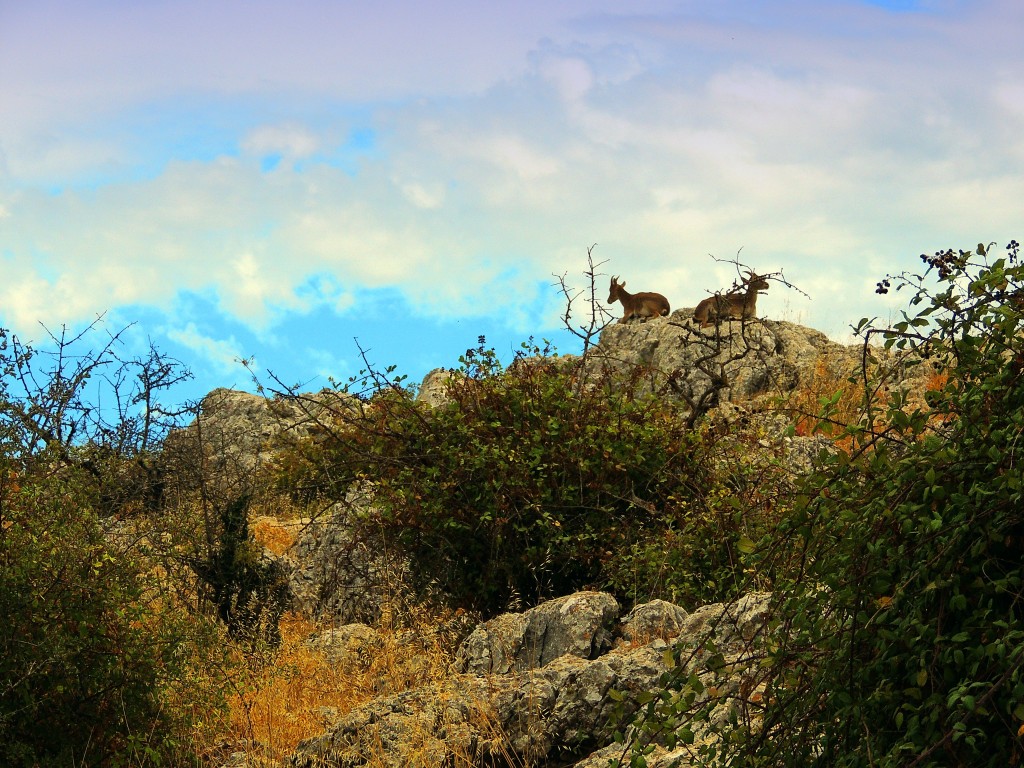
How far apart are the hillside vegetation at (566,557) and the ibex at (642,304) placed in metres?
10.4

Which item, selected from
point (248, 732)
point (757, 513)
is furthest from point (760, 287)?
point (248, 732)

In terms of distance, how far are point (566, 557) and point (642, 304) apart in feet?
51.3

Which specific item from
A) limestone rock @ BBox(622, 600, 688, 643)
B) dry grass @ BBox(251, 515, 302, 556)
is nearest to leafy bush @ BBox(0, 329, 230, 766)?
limestone rock @ BBox(622, 600, 688, 643)

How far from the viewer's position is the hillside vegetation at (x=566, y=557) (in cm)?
392

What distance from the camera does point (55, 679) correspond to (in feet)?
22.9

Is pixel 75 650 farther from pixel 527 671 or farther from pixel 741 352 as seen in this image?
pixel 741 352

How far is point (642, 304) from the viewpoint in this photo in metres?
25.4

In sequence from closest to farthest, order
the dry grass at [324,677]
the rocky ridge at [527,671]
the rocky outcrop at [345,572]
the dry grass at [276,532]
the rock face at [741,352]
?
the rocky ridge at [527,671] → the dry grass at [324,677] → the rocky outcrop at [345,572] → the dry grass at [276,532] → the rock face at [741,352]

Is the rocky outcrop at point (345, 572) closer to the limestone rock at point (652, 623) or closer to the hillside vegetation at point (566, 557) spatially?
the hillside vegetation at point (566, 557)

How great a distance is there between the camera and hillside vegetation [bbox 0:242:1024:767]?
392cm

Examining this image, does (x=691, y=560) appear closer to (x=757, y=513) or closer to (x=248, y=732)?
(x=757, y=513)

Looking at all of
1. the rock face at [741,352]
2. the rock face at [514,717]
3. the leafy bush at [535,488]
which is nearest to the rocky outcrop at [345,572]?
the leafy bush at [535,488]

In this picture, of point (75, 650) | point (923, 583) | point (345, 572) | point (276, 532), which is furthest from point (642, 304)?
point (923, 583)

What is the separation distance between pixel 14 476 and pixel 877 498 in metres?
5.95
